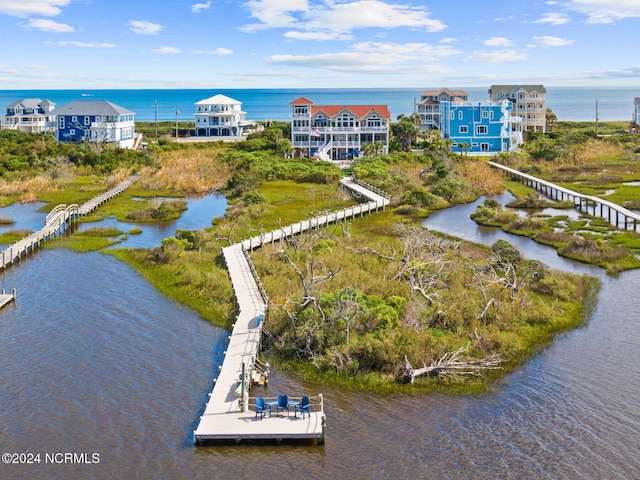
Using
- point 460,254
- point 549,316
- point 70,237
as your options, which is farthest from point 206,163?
point 549,316

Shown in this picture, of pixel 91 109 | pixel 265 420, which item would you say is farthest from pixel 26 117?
pixel 265 420

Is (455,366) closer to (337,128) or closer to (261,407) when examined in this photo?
(261,407)

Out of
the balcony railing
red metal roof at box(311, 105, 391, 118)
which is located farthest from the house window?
red metal roof at box(311, 105, 391, 118)

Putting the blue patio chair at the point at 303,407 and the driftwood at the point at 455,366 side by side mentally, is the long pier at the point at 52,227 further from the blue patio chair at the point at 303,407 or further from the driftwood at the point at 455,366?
the driftwood at the point at 455,366

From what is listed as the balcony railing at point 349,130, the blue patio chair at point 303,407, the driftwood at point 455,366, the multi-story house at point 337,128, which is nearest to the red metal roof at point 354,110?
the multi-story house at point 337,128

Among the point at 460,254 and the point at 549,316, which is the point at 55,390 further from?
the point at 460,254
